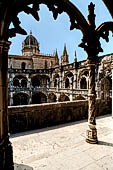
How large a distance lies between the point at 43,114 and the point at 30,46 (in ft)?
134

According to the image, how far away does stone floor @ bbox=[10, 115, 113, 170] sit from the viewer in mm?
2197

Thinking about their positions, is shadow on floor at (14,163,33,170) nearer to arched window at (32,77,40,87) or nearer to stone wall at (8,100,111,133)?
stone wall at (8,100,111,133)

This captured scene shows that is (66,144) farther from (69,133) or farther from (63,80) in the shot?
(63,80)

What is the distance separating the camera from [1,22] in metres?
1.61

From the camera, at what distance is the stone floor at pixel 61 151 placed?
2197mm

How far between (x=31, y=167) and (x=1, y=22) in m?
2.53

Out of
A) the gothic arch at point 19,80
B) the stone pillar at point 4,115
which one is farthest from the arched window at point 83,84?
the stone pillar at point 4,115

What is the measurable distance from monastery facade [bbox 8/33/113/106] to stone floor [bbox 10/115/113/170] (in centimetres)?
996

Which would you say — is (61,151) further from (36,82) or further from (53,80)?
(36,82)

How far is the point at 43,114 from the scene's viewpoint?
179 inches

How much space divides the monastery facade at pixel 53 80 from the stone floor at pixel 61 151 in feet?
32.7

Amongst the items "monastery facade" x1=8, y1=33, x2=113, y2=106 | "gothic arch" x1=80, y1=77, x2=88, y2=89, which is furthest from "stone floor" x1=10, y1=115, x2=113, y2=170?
"gothic arch" x1=80, y1=77, x2=88, y2=89

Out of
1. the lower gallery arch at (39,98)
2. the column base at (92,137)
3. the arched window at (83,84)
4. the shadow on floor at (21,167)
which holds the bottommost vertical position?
the lower gallery arch at (39,98)

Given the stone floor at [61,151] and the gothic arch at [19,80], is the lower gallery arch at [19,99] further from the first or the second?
the stone floor at [61,151]
